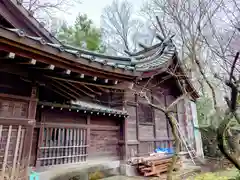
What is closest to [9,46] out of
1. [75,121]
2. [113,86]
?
[113,86]

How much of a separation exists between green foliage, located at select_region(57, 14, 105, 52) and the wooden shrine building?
8159 mm

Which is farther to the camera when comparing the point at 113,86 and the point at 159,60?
the point at 159,60

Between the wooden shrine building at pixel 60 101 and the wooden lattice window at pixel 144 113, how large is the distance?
0.15 feet

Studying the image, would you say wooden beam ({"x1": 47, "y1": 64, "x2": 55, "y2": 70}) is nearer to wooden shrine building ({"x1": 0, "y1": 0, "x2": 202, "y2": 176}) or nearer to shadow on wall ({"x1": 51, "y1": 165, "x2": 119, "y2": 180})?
wooden shrine building ({"x1": 0, "y1": 0, "x2": 202, "y2": 176})

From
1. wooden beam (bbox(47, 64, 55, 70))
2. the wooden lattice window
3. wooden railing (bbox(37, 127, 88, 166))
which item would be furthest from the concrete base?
wooden beam (bbox(47, 64, 55, 70))

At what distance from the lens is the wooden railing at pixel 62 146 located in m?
5.01

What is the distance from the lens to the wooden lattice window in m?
8.21

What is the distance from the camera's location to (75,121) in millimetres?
5875

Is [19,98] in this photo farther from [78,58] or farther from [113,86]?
[113,86]

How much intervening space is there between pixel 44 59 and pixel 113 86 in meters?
1.98

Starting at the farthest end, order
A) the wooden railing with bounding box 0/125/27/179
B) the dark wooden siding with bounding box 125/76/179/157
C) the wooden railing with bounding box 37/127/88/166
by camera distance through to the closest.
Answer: the dark wooden siding with bounding box 125/76/179/157 → the wooden railing with bounding box 37/127/88/166 → the wooden railing with bounding box 0/125/27/179

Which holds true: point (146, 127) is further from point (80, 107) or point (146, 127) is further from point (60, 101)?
point (60, 101)

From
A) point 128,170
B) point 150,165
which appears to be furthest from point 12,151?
point 150,165

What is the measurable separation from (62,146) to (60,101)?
132 centimetres
